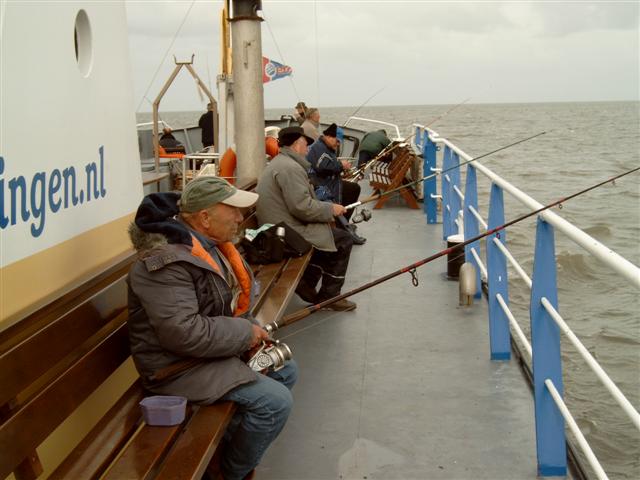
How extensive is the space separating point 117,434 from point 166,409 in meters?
0.20

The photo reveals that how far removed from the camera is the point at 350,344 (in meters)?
5.55

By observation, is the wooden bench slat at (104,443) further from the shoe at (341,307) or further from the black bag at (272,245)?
the shoe at (341,307)

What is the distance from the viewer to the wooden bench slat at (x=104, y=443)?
8.80 feet

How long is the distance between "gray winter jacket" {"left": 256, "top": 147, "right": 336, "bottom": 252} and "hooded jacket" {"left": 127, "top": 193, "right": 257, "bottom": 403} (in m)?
2.55

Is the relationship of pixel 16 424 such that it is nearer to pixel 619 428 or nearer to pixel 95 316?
pixel 95 316

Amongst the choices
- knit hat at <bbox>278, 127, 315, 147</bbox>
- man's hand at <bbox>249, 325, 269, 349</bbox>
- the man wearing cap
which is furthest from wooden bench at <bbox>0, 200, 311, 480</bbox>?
knit hat at <bbox>278, 127, 315, 147</bbox>

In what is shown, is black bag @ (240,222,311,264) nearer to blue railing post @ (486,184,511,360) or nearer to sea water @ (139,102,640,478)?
blue railing post @ (486,184,511,360)

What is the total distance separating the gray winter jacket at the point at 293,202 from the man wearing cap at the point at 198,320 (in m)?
2.28

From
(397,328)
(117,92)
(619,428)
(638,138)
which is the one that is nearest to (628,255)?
(619,428)

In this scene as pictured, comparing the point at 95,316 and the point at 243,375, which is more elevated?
the point at 95,316

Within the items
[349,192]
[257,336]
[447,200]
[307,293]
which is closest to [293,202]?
[307,293]

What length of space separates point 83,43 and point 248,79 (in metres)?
3.21

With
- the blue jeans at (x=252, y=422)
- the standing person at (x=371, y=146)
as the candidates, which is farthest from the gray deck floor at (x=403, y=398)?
the standing person at (x=371, y=146)

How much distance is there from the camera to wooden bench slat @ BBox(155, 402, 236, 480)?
2.66 meters
